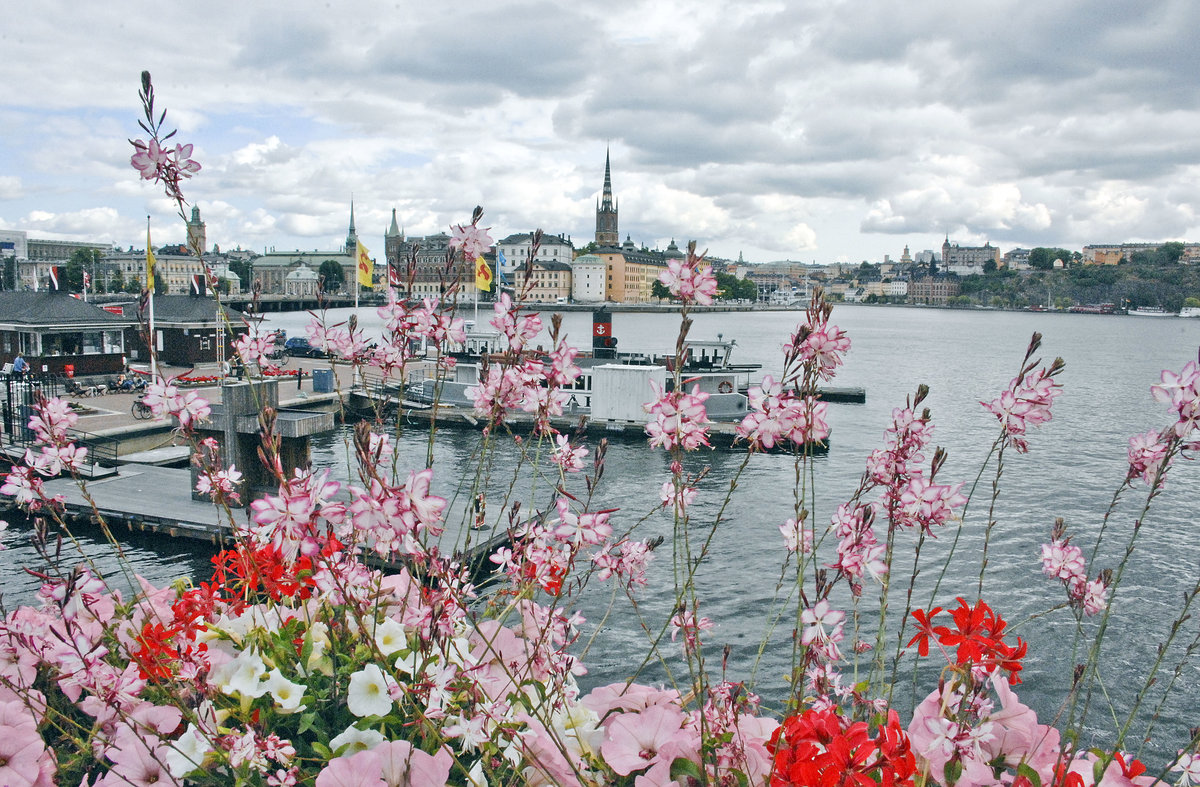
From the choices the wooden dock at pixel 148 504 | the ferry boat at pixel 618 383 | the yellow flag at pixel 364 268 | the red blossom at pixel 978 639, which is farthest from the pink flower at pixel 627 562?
the yellow flag at pixel 364 268

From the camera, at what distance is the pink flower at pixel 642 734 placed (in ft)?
6.63

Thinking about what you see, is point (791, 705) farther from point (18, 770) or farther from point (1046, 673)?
point (1046, 673)

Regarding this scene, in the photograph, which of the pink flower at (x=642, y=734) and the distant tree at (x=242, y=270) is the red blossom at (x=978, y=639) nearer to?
the pink flower at (x=642, y=734)

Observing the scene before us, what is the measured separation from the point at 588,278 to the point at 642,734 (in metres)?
169

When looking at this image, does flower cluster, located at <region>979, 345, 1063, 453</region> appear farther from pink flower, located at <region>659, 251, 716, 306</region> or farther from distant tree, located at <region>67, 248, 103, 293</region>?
distant tree, located at <region>67, 248, 103, 293</region>

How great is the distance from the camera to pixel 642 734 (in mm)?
2061

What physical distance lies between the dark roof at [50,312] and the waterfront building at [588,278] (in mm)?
137393

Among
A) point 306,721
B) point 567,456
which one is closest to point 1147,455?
point 567,456

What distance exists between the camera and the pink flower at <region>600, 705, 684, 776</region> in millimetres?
2020

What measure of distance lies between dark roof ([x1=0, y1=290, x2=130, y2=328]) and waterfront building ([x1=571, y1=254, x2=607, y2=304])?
137 metres

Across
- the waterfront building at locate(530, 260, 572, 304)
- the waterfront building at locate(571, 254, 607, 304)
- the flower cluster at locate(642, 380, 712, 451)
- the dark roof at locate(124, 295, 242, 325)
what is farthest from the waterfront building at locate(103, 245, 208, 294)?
the flower cluster at locate(642, 380, 712, 451)

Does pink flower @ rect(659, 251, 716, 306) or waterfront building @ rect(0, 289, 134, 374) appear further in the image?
waterfront building @ rect(0, 289, 134, 374)

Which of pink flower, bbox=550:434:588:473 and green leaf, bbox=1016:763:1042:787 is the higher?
pink flower, bbox=550:434:588:473

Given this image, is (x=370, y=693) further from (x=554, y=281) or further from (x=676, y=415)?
(x=554, y=281)
